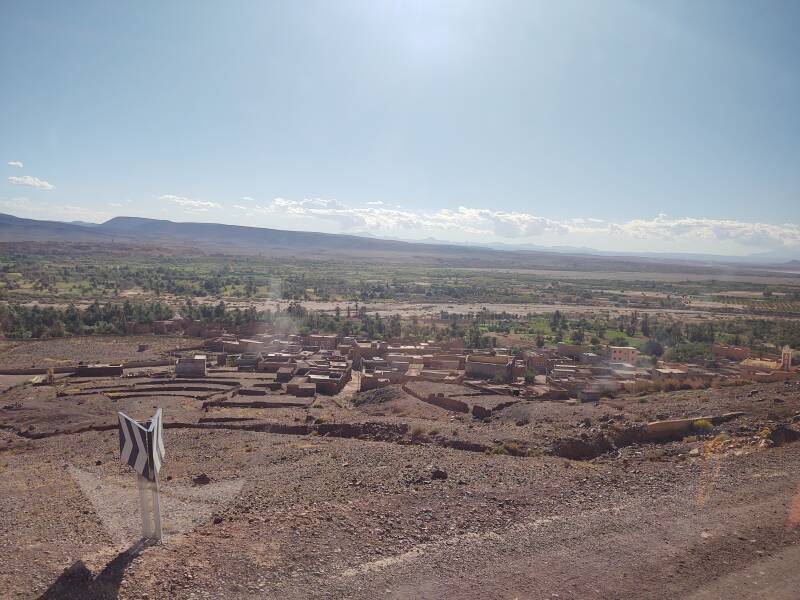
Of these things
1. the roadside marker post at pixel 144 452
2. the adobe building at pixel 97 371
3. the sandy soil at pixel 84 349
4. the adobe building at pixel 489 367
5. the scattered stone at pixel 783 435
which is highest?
the roadside marker post at pixel 144 452

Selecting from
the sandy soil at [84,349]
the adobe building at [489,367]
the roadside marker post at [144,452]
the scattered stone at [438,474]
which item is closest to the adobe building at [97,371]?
the sandy soil at [84,349]

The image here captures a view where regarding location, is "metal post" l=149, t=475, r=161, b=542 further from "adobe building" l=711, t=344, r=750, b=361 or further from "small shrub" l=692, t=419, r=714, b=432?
"adobe building" l=711, t=344, r=750, b=361

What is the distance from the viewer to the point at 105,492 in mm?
9156

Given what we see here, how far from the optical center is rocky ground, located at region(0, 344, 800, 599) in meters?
5.71

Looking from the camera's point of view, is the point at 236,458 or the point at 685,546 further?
the point at 236,458

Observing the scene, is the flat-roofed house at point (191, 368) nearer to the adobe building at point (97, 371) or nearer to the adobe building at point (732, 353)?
the adobe building at point (97, 371)

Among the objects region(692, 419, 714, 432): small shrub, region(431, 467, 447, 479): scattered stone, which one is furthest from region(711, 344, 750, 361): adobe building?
region(431, 467, 447, 479): scattered stone

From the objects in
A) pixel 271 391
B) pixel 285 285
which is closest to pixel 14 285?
pixel 285 285

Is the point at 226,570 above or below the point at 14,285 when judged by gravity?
above

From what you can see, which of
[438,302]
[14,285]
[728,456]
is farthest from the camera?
[438,302]

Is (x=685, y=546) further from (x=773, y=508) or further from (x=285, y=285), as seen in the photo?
(x=285, y=285)

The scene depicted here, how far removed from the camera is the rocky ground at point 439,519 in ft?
18.7

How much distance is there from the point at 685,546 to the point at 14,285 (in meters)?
93.9

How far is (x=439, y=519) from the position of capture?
23.4 feet
